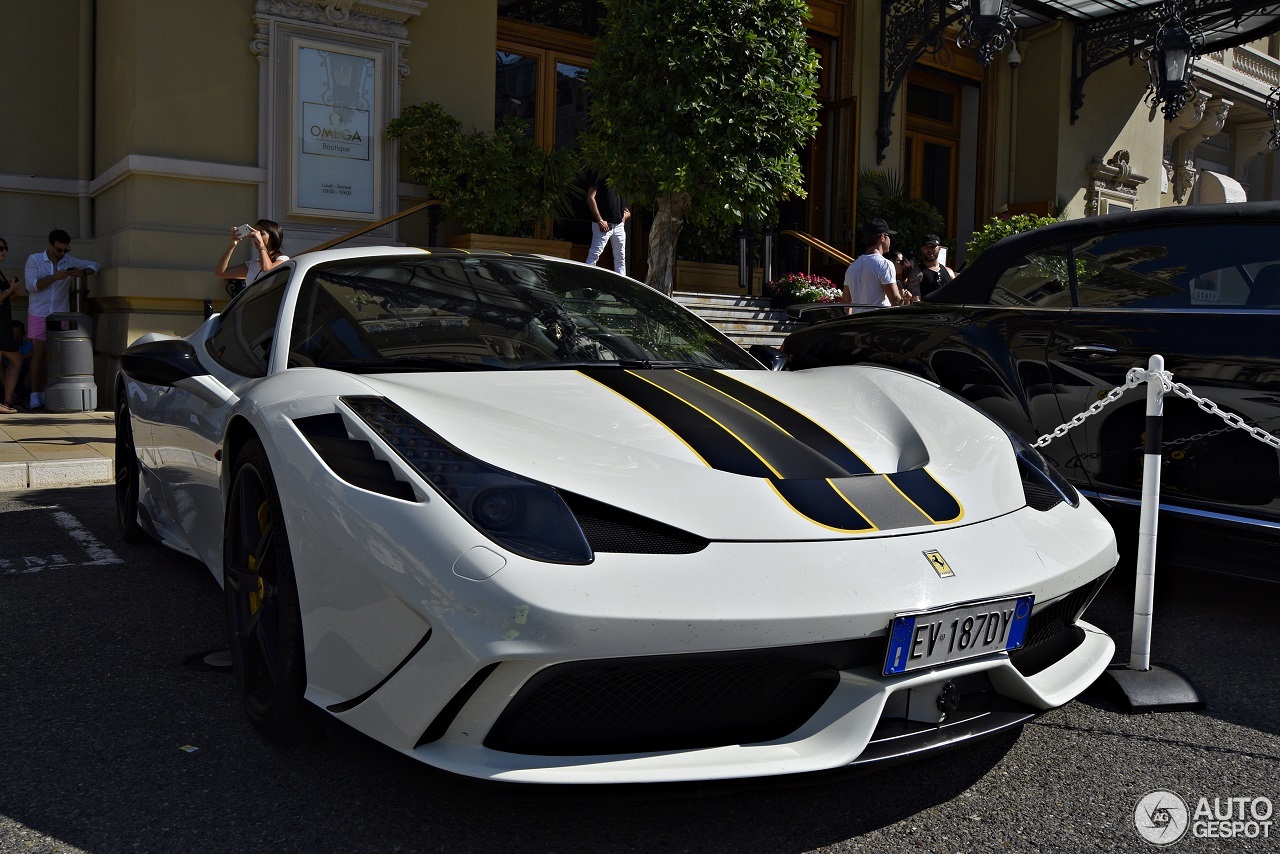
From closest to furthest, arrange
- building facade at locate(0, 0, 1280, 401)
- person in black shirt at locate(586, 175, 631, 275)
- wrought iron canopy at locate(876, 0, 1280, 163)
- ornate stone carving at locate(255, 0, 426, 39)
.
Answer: building facade at locate(0, 0, 1280, 401) → ornate stone carving at locate(255, 0, 426, 39) → person in black shirt at locate(586, 175, 631, 275) → wrought iron canopy at locate(876, 0, 1280, 163)

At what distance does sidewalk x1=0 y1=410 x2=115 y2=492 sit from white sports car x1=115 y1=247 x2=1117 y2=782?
3.99m

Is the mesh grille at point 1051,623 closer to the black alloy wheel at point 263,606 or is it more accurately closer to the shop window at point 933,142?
the black alloy wheel at point 263,606

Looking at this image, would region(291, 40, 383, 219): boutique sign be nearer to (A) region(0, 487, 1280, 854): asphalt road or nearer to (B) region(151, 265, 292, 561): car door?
(B) region(151, 265, 292, 561): car door

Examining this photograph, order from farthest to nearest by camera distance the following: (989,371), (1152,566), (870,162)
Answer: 1. (870,162)
2. (989,371)
3. (1152,566)

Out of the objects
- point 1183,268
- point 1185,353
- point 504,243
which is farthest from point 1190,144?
point 1185,353

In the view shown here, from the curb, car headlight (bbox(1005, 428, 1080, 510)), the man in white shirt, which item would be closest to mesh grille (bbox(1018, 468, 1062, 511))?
car headlight (bbox(1005, 428, 1080, 510))

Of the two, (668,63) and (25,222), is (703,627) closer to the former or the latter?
(668,63)

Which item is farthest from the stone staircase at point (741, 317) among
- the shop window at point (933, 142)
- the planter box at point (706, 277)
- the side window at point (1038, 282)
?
the side window at point (1038, 282)

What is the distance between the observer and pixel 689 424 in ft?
8.82

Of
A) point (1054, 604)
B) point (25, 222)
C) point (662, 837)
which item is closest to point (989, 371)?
point (1054, 604)

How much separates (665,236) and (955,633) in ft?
21.5

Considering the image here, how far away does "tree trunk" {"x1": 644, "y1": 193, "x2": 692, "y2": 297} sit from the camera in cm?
834

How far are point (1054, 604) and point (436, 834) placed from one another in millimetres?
1371

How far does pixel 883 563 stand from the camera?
2.22m
